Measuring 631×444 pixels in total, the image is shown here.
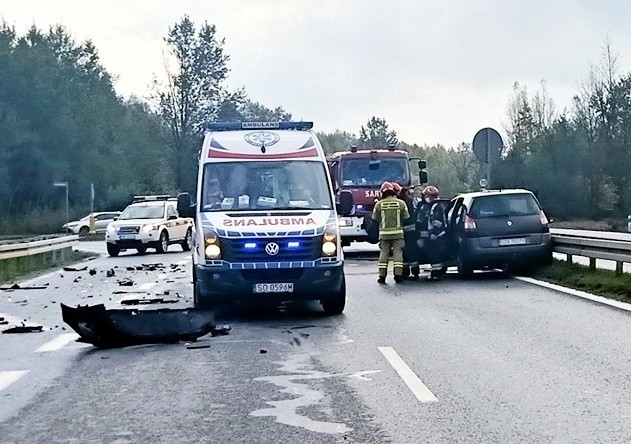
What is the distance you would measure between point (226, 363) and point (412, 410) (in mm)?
2737

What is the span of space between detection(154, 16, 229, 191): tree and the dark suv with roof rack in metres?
51.2

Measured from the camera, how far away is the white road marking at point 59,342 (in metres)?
10.9

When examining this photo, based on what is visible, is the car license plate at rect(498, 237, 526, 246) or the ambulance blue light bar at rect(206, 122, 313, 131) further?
the car license plate at rect(498, 237, 526, 246)

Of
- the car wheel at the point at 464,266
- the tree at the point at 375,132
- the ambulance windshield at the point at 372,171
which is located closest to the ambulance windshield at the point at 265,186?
the car wheel at the point at 464,266

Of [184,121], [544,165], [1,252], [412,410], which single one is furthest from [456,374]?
[184,121]

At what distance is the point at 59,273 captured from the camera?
923 inches

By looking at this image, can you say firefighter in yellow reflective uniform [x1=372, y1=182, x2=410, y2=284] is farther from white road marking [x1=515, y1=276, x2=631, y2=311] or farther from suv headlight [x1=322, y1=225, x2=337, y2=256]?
suv headlight [x1=322, y1=225, x2=337, y2=256]

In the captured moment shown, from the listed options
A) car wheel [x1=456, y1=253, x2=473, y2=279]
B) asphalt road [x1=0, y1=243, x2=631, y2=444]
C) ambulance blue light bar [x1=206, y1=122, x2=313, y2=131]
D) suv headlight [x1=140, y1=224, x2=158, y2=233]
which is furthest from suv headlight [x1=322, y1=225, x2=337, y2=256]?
suv headlight [x1=140, y1=224, x2=158, y2=233]

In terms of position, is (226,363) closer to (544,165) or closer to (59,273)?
(59,273)

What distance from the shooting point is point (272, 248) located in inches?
510

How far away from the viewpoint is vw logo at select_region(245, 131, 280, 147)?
14805mm

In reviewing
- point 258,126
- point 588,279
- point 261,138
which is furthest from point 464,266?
point 261,138

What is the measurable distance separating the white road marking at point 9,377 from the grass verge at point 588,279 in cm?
852

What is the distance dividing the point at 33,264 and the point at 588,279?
15.2 metres
